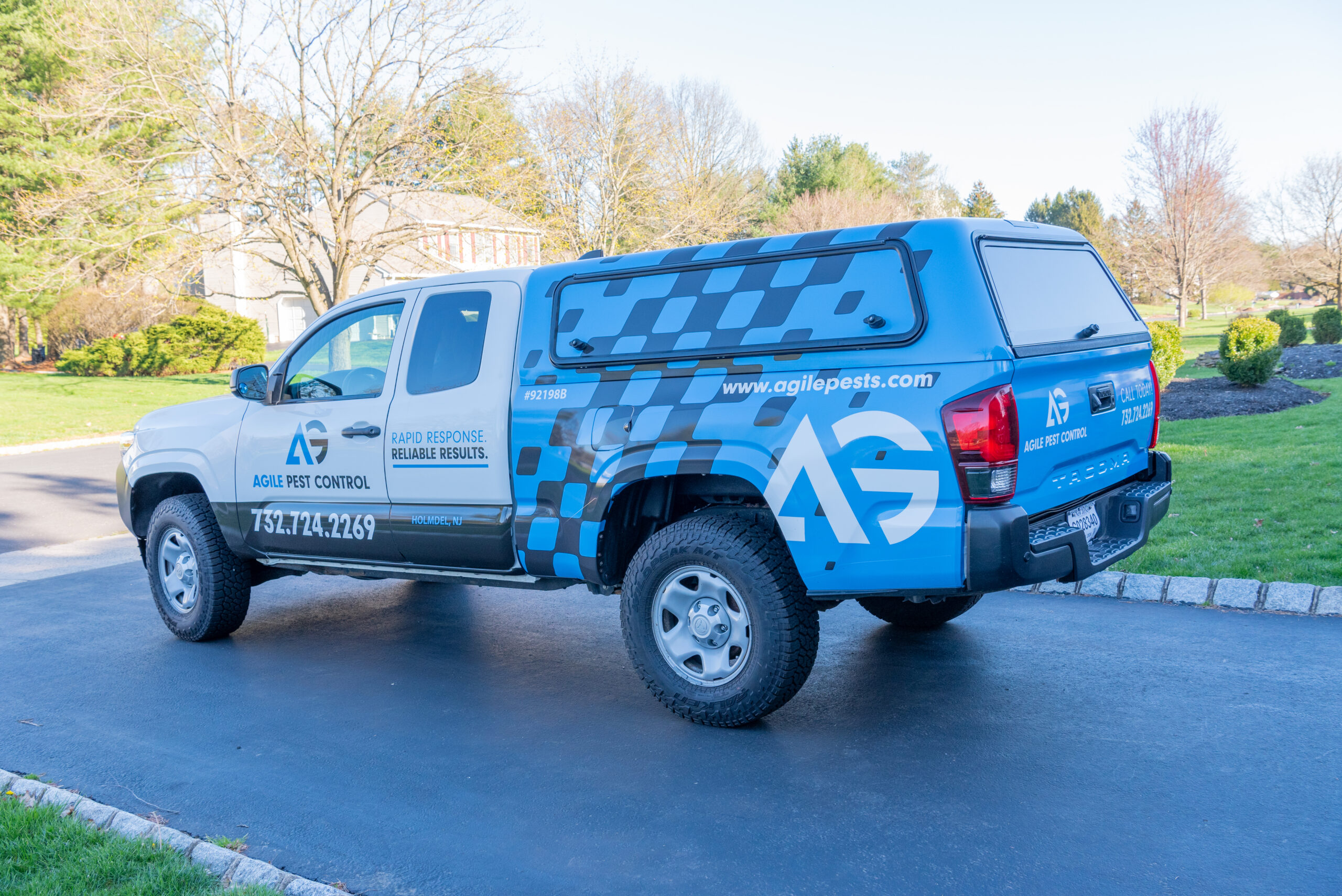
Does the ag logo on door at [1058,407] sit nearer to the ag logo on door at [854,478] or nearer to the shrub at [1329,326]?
the ag logo on door at [854,478]

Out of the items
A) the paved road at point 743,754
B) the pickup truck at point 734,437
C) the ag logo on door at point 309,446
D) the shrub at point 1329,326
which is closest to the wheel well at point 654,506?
the pickup truck at point 734,437

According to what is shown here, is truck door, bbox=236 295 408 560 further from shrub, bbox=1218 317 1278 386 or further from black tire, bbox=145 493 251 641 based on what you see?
shrub, bbox=1218 317 1278 386

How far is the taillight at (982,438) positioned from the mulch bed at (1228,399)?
37.4ft

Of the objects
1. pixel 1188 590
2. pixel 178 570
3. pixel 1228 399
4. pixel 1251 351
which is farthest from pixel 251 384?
pixel 1251 351

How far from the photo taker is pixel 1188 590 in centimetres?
632

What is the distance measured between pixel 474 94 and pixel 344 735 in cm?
2023

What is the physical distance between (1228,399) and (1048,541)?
43.1 ft

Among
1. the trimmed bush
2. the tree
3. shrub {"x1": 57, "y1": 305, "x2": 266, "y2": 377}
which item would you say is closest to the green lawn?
shrub {"x1": 57, "y1": 305, "x2": 266, "y2": 377}

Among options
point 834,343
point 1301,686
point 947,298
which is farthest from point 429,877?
point 1301,686

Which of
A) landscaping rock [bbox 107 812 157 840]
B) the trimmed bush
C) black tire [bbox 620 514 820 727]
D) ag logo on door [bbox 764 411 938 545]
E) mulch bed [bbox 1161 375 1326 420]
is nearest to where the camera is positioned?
landscaping rock [bbox 107 812 157 840]

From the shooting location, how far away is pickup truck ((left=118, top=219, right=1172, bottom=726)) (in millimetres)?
4082

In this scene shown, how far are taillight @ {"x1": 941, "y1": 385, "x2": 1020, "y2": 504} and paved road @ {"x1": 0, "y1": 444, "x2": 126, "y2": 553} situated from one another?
7.17m

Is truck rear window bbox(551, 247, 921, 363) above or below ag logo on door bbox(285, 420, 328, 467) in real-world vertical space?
above

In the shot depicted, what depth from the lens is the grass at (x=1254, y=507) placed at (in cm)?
660
